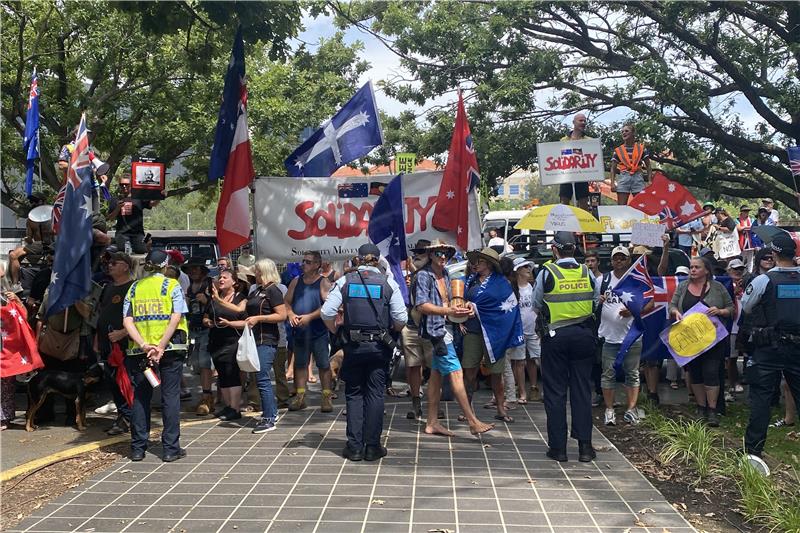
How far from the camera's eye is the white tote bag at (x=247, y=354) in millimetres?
7473

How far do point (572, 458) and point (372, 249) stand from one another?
2.64 metres

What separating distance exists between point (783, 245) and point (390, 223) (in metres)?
3.94

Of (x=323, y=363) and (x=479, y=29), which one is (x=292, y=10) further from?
(x=479, y=29)

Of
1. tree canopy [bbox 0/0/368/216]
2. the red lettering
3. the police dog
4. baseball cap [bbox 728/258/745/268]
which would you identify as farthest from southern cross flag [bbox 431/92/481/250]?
tree canopy [bbox 0/0/368/216]

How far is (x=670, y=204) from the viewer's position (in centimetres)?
980

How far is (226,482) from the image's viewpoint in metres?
5.95

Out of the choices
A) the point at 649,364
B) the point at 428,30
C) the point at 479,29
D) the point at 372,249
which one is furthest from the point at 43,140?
the point at 649,364

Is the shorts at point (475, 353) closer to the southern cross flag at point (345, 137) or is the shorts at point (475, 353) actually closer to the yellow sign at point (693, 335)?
the yellow sign at point (693, 335)

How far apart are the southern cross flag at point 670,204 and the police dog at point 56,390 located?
23.6ft

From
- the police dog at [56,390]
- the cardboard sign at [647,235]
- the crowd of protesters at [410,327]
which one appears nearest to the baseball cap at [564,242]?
the crowd of protesters at [410,327]

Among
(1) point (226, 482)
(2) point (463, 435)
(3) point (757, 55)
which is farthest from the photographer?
(3) point (757, 55)

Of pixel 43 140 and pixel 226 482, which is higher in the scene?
pixel 43 140

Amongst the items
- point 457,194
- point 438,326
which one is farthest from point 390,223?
point 438,326

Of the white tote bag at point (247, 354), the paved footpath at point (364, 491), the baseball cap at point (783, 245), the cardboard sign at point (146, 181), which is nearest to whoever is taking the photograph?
the paved footpath at point (364, 491)
